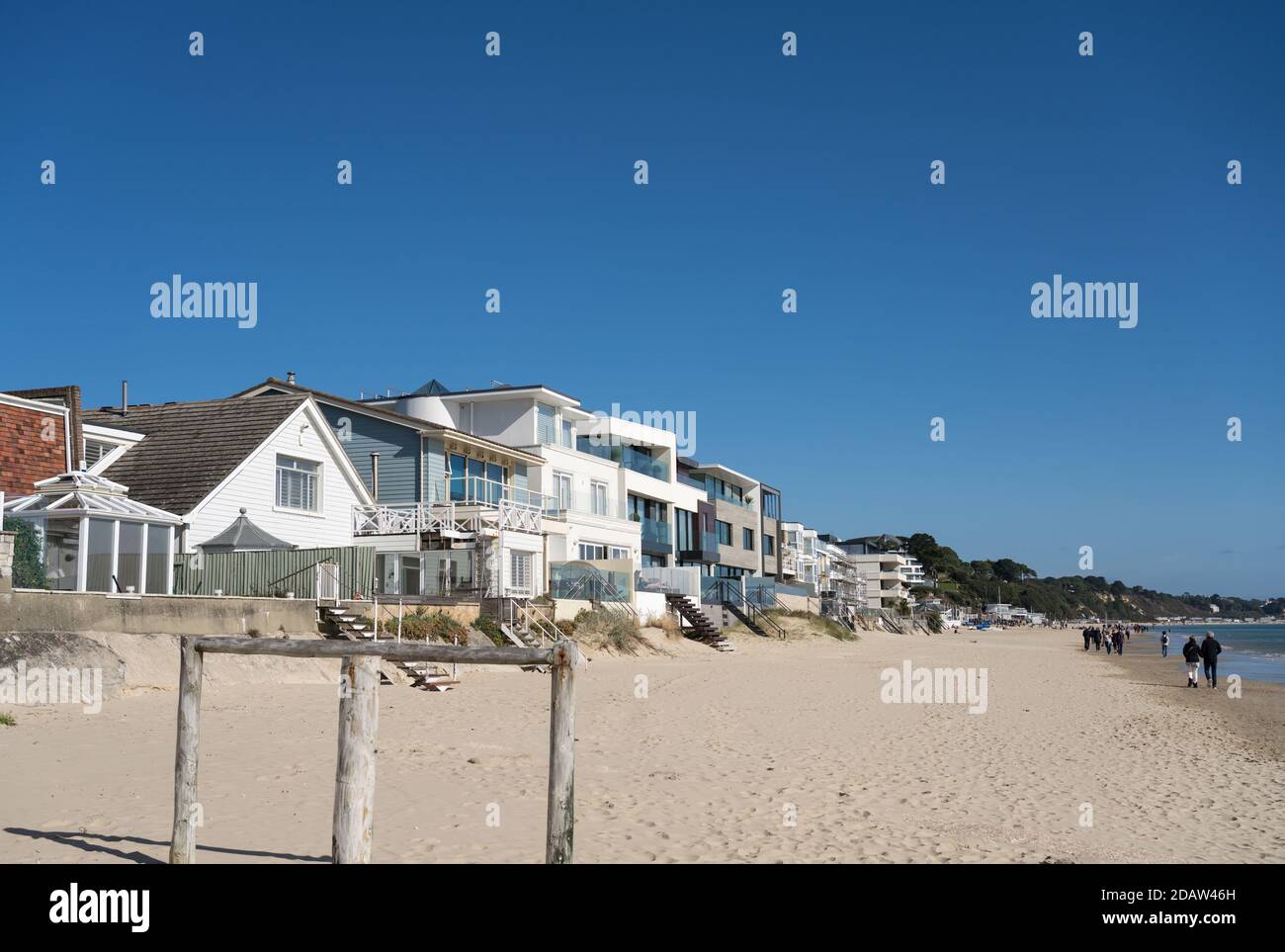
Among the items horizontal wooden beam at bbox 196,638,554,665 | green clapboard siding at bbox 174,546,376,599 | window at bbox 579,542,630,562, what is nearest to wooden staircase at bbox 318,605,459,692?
green clapboard siding at bbox 174,546,376,599

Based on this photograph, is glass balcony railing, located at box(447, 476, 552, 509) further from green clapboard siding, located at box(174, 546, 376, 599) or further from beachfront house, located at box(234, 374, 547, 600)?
green clapboard siding, located at box(174, 546, 376, 599)

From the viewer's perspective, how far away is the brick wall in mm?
Answer: 25219

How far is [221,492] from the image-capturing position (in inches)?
1117

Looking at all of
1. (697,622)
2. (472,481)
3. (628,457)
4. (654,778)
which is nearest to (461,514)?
(472,481)

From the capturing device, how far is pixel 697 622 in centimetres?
4278

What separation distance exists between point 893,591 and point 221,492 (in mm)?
125703

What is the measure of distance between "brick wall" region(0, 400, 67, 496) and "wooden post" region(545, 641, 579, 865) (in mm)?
22262

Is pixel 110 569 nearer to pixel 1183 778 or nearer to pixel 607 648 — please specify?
pixel 607 648

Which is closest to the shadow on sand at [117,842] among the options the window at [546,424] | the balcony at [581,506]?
the balcony at [581,506]

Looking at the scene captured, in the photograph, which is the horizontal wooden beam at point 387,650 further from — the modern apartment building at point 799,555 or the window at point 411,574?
the modern apartment building at point 799,555

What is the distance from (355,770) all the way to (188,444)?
1010 inches

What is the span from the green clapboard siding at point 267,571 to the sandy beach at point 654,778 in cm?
522
